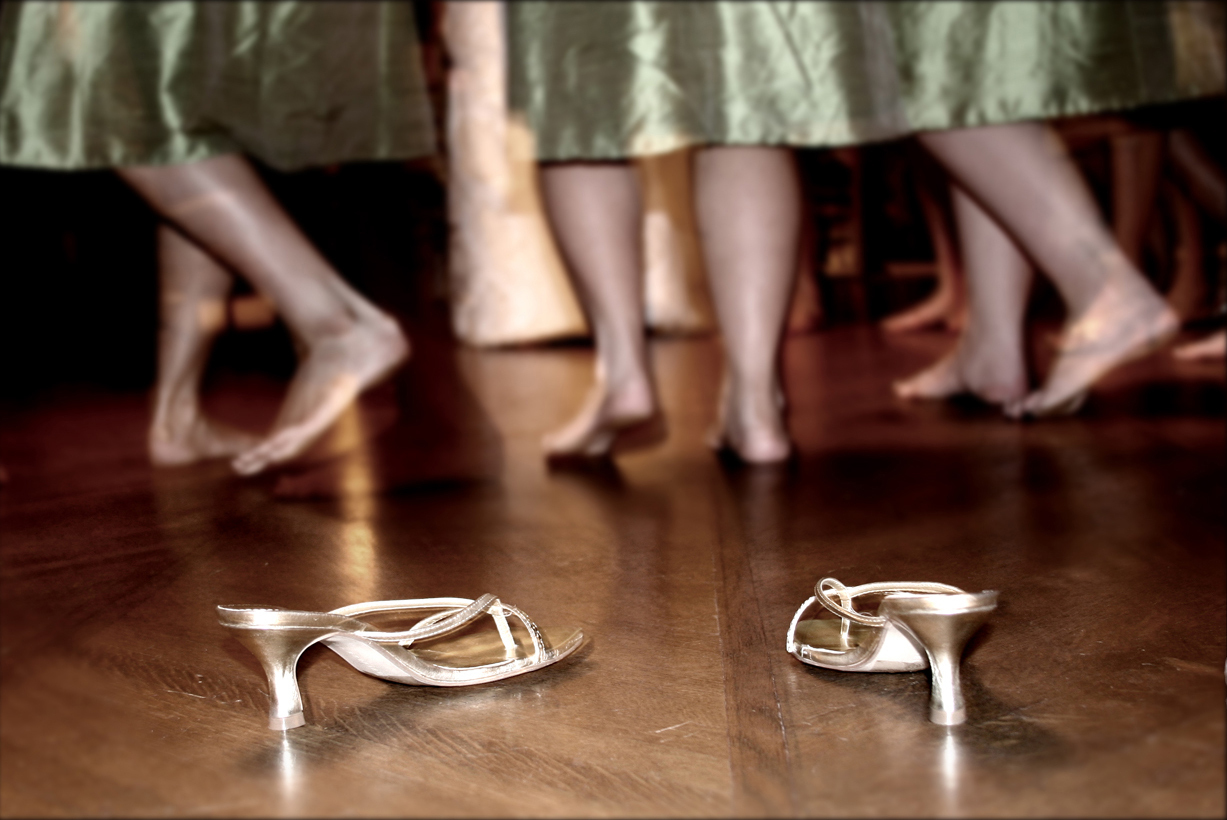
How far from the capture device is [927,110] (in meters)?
1.14

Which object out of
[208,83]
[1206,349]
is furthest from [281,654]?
[1206,349]

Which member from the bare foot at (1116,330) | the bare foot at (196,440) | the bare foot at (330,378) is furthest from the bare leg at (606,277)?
the bare foot at (1116,330)

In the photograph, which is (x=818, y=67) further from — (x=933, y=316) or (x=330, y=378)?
Answer: (x=933, y=316)

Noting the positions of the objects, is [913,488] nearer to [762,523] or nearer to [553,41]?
[762,523]

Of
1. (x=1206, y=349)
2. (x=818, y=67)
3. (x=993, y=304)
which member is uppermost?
(x=818, y=67)

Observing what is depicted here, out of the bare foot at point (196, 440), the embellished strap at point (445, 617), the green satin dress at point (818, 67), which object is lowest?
the embellished strap at point (445, 617)

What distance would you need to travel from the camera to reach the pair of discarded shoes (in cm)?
39

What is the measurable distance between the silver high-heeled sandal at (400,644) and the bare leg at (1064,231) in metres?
0.83

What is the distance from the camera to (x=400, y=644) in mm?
467

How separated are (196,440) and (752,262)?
0.56m

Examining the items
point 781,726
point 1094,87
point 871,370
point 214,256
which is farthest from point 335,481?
point 871,370

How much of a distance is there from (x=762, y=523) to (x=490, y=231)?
76.2 inches

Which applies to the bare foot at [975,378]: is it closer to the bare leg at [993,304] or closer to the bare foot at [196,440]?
the bare leg at [993,304]

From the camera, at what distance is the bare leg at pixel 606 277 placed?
3.59 feet
